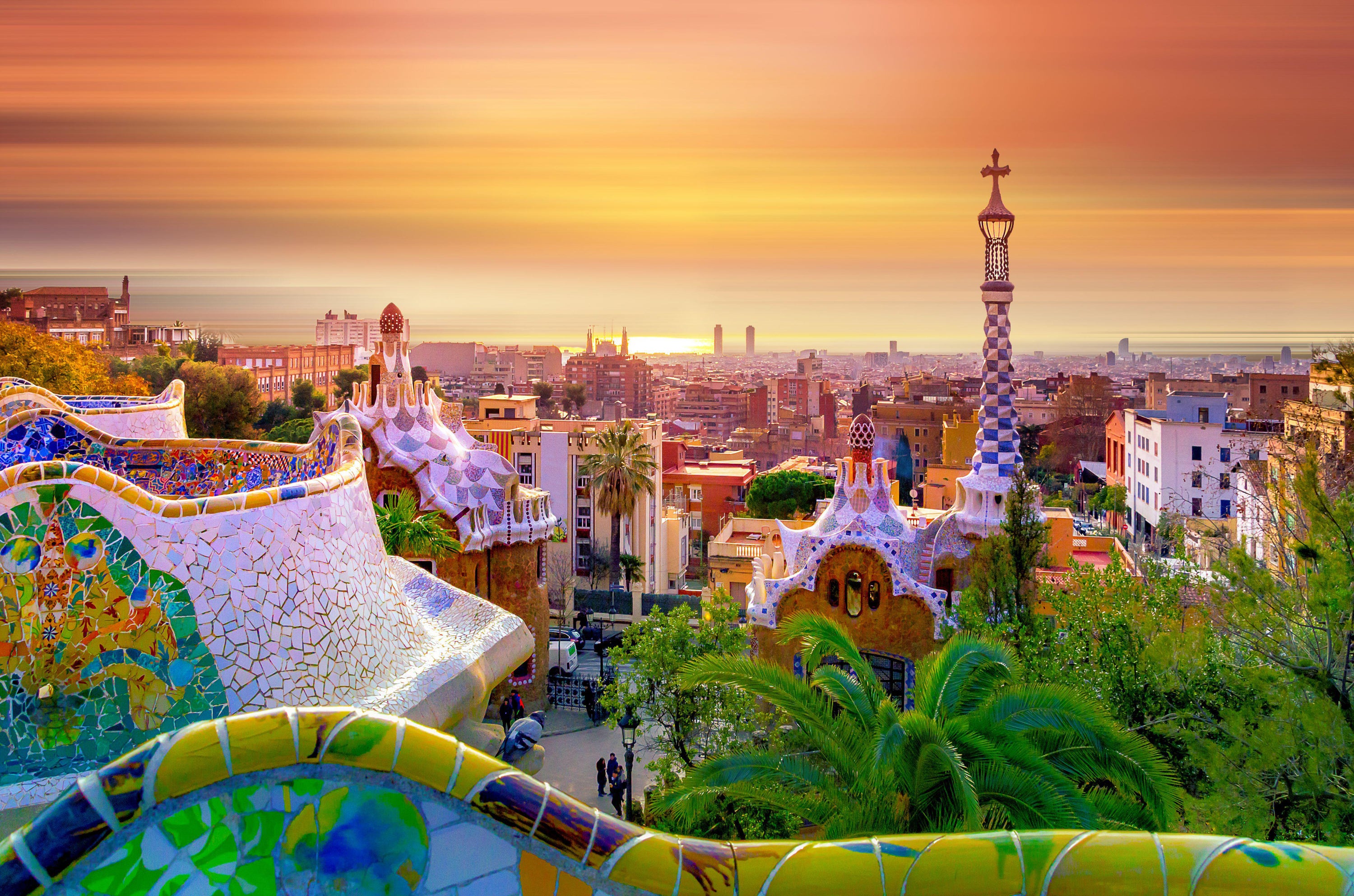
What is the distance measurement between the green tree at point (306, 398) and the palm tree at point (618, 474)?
30.0m

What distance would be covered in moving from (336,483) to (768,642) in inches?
354

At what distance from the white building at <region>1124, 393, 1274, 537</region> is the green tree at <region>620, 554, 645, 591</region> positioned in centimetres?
1779

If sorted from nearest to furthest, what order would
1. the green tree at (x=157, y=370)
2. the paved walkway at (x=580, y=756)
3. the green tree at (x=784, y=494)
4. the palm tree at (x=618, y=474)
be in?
the paved walkway at (x=580, y=756), the palm tree at (x=618, y=474), the green tree at (x=784, y=494), the green tree at (x=157, y=370)

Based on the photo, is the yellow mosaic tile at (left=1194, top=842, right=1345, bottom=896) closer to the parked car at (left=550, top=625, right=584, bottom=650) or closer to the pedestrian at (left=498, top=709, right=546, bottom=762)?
the pedestrian at (left=498, top=709, right=546, bottom=762)

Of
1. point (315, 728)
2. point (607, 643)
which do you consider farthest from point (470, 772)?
point (607, 643)

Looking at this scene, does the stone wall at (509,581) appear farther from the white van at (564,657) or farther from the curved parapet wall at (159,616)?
the curved parapet wall at (159,616)

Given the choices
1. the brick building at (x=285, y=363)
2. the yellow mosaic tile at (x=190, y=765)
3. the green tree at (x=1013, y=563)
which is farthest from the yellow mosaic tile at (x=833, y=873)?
the brick building at (x=285, y=363)

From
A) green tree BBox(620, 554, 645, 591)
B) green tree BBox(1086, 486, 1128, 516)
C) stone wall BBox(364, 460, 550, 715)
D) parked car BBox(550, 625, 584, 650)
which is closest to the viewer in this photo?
stone wall BBox(364, 460, 550, 715)

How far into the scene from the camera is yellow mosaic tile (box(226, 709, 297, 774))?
284cm

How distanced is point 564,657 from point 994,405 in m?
9.48

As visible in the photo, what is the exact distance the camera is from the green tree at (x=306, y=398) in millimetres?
60781

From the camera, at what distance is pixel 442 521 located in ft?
59.5

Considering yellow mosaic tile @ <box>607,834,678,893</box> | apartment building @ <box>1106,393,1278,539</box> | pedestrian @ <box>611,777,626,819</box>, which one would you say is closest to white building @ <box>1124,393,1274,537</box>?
apartment building @ <box>1106,393,1278,539</box>

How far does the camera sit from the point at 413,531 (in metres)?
17.1
